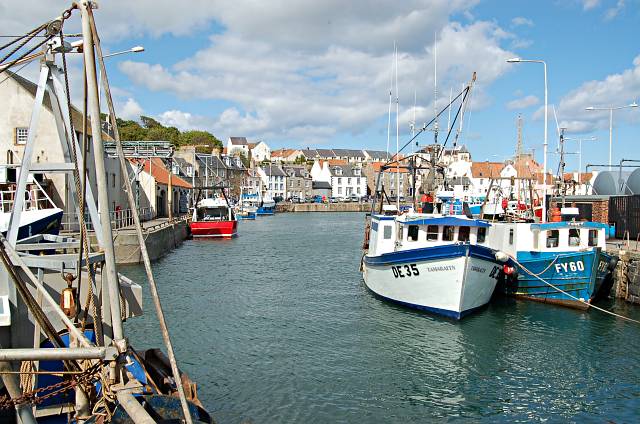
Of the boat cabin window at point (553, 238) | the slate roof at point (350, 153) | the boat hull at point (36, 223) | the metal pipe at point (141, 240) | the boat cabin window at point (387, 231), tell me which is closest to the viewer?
the metal pipe at point (141, 240)

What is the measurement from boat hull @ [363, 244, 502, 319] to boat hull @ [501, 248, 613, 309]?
281 cm

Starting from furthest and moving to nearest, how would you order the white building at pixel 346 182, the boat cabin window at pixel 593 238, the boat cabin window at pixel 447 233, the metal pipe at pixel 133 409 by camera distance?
the white building at pixel 346 182 < the boat cabin window at pixel 593 238 < the boat cabin window at pixel 447 233 < the metal pipe at pixel 133 409

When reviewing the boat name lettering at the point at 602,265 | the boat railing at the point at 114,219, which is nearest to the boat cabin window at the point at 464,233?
the boat name lettering at the point at 602,265

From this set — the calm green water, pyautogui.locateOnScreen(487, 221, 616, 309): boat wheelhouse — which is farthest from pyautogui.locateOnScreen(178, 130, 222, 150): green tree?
pyautogui.locateOnScreen(487, 221, 616, 309): boat wheelhouse

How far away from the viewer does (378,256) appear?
2367cm

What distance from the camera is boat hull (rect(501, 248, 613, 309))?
74.0ft

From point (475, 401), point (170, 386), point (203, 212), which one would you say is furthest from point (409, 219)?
point (203, 212)

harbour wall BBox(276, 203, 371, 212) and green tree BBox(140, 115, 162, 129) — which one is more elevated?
green tree BBox(140, 115, 162, 129)

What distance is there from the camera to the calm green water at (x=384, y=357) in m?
13.4

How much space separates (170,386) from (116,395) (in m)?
3.27

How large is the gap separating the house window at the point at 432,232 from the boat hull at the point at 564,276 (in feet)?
15.2

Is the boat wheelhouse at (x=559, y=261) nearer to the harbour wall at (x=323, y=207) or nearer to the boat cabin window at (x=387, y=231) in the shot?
the boat cabin window at (x=387, y=231)

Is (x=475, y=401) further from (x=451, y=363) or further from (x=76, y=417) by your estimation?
(x=76, y=417)

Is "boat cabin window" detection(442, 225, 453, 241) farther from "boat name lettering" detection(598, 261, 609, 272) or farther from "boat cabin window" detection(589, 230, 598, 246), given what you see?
"boat cabin window" detection(589, 230, 598, 246)
